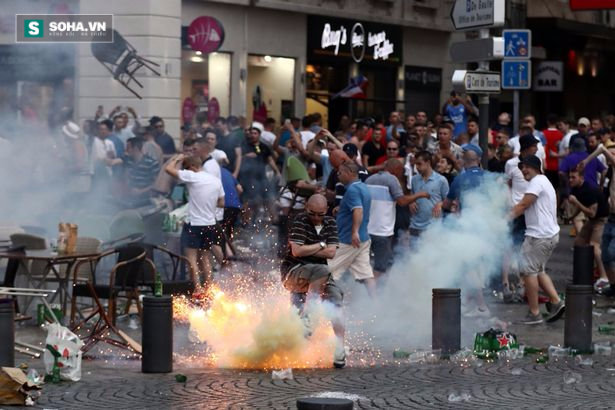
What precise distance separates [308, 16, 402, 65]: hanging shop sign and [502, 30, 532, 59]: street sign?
31.8ft

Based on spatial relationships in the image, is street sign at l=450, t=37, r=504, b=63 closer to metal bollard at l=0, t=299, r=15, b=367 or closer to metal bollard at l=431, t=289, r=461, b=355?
metal bollard at l=431, t=289, r=461, b=355

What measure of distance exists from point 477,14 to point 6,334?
272 inches

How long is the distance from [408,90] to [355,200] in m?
19.7

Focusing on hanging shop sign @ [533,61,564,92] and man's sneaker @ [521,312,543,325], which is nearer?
man's sneaker @ [521,312,543,325]

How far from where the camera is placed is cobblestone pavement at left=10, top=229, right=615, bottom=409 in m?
9.46

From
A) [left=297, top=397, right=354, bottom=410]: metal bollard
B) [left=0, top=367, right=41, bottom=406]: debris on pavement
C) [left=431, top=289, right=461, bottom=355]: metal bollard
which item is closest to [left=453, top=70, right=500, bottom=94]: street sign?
[left=431, top=289, right=461, bottom=355]: metal bollard

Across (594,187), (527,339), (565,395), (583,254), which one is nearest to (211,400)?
(565,395)

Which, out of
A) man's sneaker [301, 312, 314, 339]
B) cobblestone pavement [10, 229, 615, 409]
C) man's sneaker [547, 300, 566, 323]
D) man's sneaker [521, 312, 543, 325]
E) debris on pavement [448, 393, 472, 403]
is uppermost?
man's sneaker [301, 312, 314, 339]

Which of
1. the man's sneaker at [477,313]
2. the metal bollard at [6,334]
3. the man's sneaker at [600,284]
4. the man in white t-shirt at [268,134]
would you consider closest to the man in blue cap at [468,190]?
the man's sneaker at [477,313]

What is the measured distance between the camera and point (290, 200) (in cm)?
1795

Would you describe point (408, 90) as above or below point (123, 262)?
above

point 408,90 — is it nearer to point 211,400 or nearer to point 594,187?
point 594,187

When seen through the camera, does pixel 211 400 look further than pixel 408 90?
No

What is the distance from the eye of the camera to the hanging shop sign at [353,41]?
28859mm
